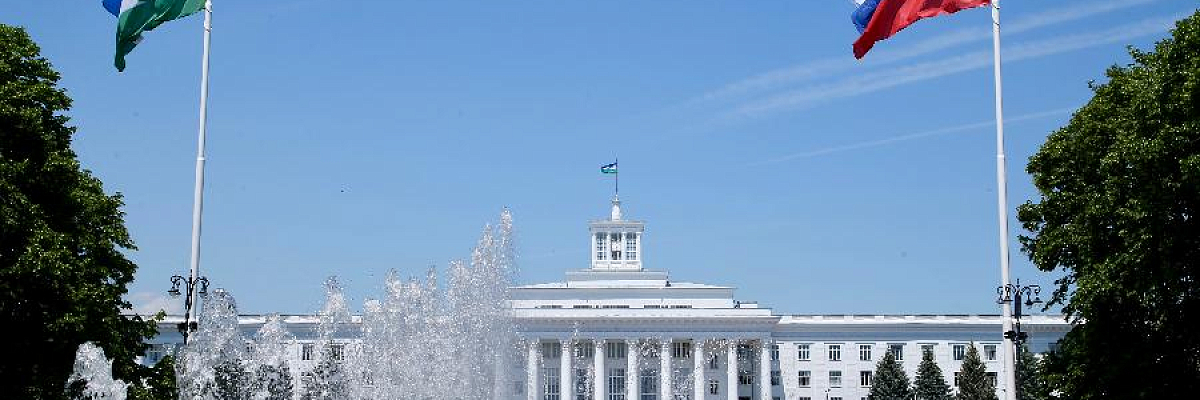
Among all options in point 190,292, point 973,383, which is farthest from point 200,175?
point 973,383

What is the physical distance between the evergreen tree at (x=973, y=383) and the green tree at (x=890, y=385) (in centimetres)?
433

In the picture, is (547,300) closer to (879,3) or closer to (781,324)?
(781,324)

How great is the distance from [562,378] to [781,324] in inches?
655

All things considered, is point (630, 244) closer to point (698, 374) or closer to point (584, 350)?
point (584, 350)

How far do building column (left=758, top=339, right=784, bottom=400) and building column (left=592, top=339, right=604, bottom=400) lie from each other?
34.4 feet

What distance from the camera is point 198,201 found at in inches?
1628

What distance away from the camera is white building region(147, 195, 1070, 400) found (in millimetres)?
100875

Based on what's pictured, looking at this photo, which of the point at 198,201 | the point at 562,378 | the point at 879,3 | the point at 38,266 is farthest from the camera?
the point at 562,378

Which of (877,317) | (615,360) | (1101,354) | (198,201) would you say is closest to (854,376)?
(877,317)

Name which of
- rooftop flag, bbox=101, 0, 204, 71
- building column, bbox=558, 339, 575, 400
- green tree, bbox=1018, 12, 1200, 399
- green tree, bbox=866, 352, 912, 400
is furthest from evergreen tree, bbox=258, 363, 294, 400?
green tree, bbox=866, 352, 912, 400

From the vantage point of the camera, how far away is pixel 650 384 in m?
102

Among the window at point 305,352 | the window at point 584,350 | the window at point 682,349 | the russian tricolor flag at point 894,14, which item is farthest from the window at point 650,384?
the russian tricolor flag at point 894,14

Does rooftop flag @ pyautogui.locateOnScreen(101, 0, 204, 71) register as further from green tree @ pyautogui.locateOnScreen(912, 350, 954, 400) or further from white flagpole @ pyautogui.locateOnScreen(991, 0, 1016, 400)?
green tree @ pyautogui.locateOnScreen(912, 350, 954, 400)

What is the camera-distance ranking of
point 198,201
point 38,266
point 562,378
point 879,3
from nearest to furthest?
point 879,3, point 38,266, point 198,201, point 562,378
